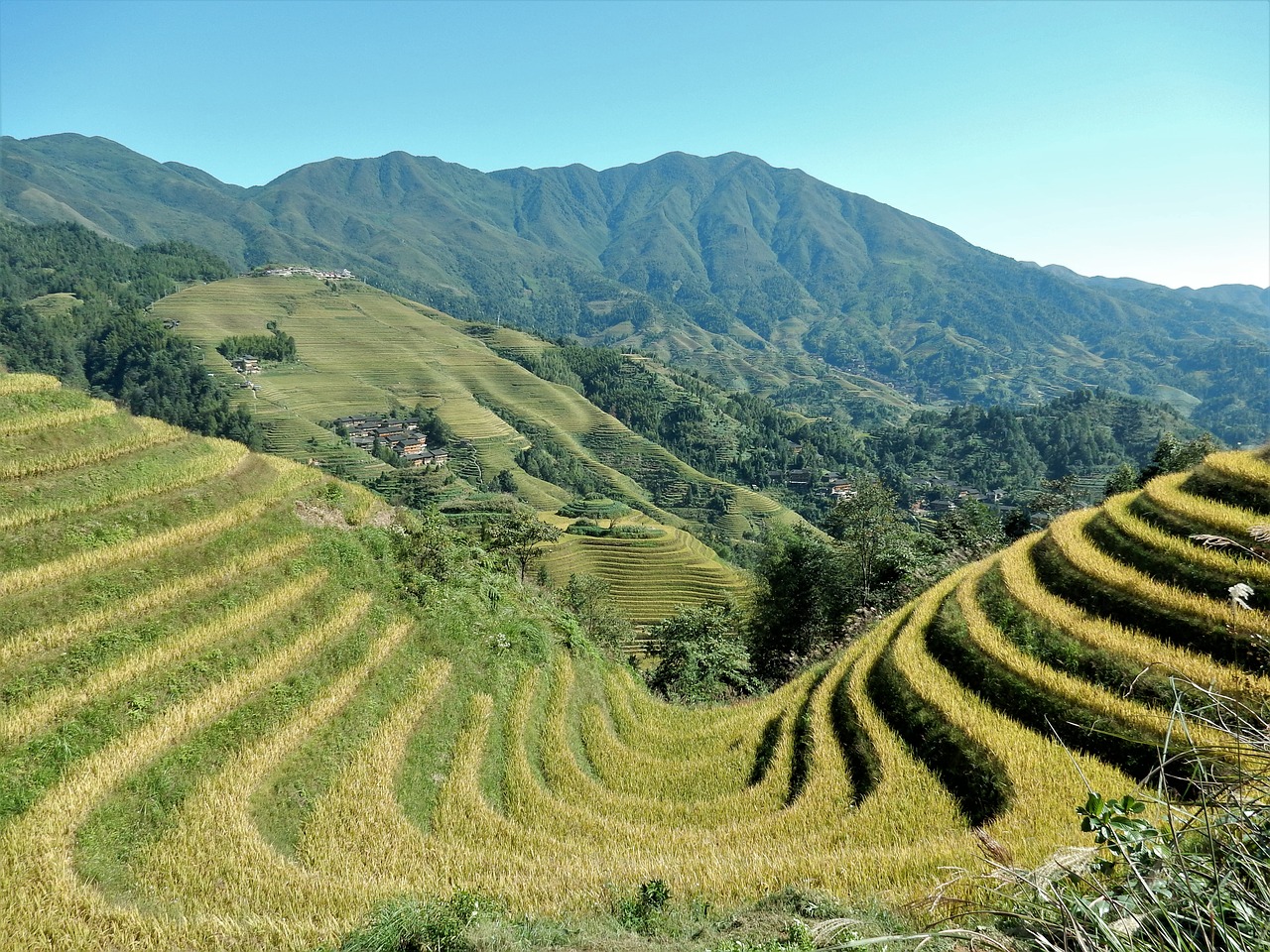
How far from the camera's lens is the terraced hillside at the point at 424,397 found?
120 m

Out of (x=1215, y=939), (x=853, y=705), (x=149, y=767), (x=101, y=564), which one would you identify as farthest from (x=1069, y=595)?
(x=101, y=564)

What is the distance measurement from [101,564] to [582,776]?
11633 millimetres

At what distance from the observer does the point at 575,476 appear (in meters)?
132

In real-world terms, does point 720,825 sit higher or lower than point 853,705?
lower

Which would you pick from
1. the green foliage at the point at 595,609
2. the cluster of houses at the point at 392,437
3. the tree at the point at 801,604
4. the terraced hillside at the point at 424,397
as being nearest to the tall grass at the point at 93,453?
the green foliage at the point at 595,609

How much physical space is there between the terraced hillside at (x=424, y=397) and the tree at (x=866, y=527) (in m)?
75.0

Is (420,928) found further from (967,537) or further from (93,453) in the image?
(967,537)

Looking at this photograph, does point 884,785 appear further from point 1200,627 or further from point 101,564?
point 101,564

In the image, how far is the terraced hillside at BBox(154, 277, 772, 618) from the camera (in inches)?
4737

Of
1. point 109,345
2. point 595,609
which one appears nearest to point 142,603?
point 595,609

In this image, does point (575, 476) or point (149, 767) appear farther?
point (575, 476)

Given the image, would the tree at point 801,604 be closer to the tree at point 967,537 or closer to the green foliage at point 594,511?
the tree at point 967,537

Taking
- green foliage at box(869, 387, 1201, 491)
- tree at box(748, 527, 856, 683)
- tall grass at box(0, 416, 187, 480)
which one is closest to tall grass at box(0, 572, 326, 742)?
tall grass at box(0, 416, 187, 480)

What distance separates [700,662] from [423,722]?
15305mm
